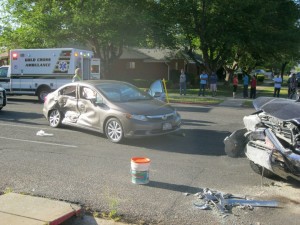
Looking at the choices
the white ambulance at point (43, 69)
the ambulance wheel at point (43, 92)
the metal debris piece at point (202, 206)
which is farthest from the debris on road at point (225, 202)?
the ambulance wheel at point (43, 92)

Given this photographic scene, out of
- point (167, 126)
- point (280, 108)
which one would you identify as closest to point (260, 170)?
point (280, 108)

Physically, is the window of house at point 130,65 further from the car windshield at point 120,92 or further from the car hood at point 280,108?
the car hood at point 280,108

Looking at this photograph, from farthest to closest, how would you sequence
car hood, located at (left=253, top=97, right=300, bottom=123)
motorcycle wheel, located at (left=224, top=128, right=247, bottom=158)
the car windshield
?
the car windshield
motorcycle wheel, located at (left=224, top=128, right=247, bottom=158)
car hood, located at (left=253, top=97, right=300, bottom=123)

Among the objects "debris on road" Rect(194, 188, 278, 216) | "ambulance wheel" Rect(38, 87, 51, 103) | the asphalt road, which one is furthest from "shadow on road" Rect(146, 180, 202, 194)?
"ambulance wheel" Rect(38, 87, 51, 103)

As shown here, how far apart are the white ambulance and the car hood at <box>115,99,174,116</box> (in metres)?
10.3

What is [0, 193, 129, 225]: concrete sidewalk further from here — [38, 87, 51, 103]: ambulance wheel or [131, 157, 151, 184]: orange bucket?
[38, 87, 51, 103]: ambulance wheel

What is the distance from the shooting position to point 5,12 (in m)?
33.9

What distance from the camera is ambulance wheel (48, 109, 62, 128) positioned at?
11.6m

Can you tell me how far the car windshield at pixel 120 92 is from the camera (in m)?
10.2

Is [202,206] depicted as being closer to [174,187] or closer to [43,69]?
[174,187]

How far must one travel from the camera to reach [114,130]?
968 cm

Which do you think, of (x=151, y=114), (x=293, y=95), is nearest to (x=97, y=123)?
(x=151, y=114)

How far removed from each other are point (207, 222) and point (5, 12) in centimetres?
3320

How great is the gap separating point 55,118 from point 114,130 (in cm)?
280
